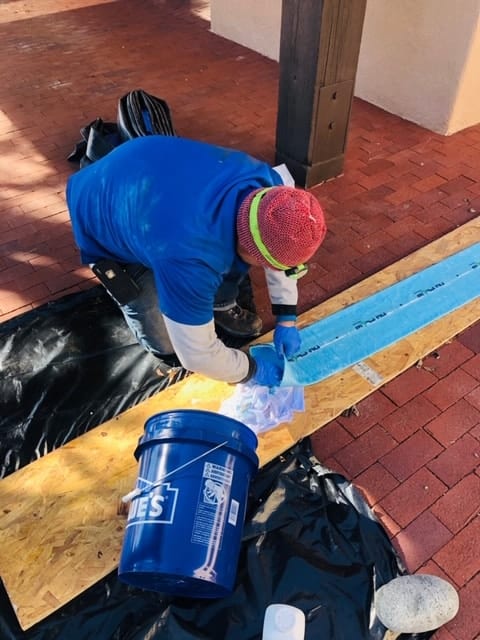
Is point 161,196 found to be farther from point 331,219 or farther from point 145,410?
point 331,219

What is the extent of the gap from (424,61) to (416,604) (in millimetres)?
4251

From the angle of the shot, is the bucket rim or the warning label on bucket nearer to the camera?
the warning label on bucket

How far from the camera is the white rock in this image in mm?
1876

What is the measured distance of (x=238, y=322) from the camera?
9.73 ft

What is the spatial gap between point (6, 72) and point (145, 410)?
16.2 feet

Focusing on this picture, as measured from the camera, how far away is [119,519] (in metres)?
2.24

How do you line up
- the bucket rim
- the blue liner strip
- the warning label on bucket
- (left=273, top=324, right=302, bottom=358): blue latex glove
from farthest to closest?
1. the blue liner strip
2. (left=273, top=324, right=302, bottom=358): blue latex glove
3. the bucket rim
4. the warning label on bucket

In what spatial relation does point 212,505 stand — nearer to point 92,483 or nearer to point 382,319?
point 92,483

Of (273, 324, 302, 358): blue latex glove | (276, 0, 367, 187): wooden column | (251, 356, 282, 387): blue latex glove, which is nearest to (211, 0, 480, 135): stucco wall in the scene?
(276, 0, 367, 187): wooden column

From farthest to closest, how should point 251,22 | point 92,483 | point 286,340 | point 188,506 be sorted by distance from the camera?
point 251,22
point 286,340
point 92,483
point 188,506

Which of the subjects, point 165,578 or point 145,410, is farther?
point 145,410

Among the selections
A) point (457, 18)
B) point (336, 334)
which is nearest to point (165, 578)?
point (336, 334)

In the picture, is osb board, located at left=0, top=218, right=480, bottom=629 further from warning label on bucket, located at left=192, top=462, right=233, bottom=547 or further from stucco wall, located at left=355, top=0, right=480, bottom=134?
stucco wall, located at left=355, top=0, right=480, bottom=134

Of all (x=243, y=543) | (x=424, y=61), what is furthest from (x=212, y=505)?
(x=424, y=61)
